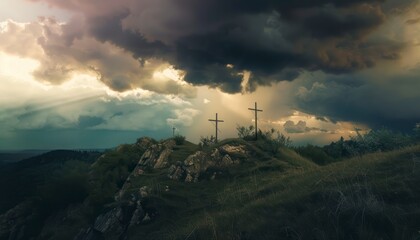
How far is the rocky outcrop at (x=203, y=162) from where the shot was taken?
3409 centimetres

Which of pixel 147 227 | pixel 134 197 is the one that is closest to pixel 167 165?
pixel 134 197

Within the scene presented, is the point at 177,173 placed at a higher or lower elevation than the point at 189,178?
higher

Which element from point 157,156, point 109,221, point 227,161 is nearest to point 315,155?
point 227,161

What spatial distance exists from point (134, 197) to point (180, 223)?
781cm

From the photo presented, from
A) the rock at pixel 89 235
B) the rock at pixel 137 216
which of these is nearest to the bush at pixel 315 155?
the rock at pixel 137 216

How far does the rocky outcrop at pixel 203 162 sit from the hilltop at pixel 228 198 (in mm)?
92

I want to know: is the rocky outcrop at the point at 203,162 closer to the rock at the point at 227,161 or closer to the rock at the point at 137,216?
the rock at the point at 227,161

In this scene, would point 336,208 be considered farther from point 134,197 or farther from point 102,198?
point 102,198

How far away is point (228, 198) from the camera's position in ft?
72.6

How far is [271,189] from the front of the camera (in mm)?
20156

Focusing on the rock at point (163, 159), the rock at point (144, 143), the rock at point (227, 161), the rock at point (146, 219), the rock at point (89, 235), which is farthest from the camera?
the rock at point (144, 143)

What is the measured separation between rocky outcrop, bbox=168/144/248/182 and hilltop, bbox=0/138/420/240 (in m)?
0.09

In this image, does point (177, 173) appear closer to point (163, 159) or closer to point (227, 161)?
point (227, 161)

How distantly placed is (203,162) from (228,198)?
13.3 m
